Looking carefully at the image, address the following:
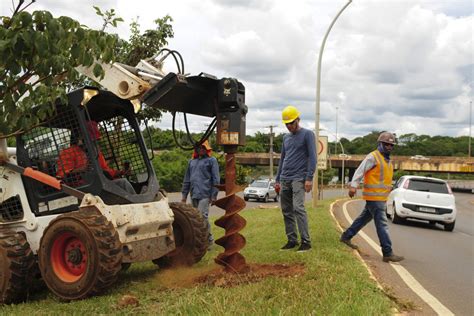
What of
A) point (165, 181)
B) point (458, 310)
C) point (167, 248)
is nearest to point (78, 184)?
point (167, 248)

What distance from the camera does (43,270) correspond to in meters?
6.02

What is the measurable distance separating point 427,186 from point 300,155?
1037 centimetres

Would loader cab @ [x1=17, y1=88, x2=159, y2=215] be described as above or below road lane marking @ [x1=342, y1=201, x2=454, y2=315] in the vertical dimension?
above

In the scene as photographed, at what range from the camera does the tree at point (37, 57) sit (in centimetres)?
346

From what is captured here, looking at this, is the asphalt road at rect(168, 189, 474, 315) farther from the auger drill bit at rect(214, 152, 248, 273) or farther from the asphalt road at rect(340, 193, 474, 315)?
the auger drill bit at rect(214, 152, 248, 273)

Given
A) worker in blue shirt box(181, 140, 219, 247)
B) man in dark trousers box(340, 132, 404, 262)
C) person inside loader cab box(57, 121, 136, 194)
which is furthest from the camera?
worker in blue shirt box(181, 140, 219, 247)

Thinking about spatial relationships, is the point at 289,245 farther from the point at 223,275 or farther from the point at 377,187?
the point at 223,275

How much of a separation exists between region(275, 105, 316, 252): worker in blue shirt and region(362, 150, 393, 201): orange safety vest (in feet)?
3.60

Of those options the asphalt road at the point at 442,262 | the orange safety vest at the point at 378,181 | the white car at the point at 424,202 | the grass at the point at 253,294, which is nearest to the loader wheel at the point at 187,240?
the grass at the point at 253,294

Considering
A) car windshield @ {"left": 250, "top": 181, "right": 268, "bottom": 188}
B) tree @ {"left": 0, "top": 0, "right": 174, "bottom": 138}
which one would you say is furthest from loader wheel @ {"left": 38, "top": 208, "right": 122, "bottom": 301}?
car windshield @ {"left": 250, "top": 181, "right": 268, "bottom": 188}

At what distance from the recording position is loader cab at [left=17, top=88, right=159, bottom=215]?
645 centimetres

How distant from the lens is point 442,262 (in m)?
9.20

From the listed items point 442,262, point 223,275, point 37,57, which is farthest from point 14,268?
point 442,262

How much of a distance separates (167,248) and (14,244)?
1.77m
